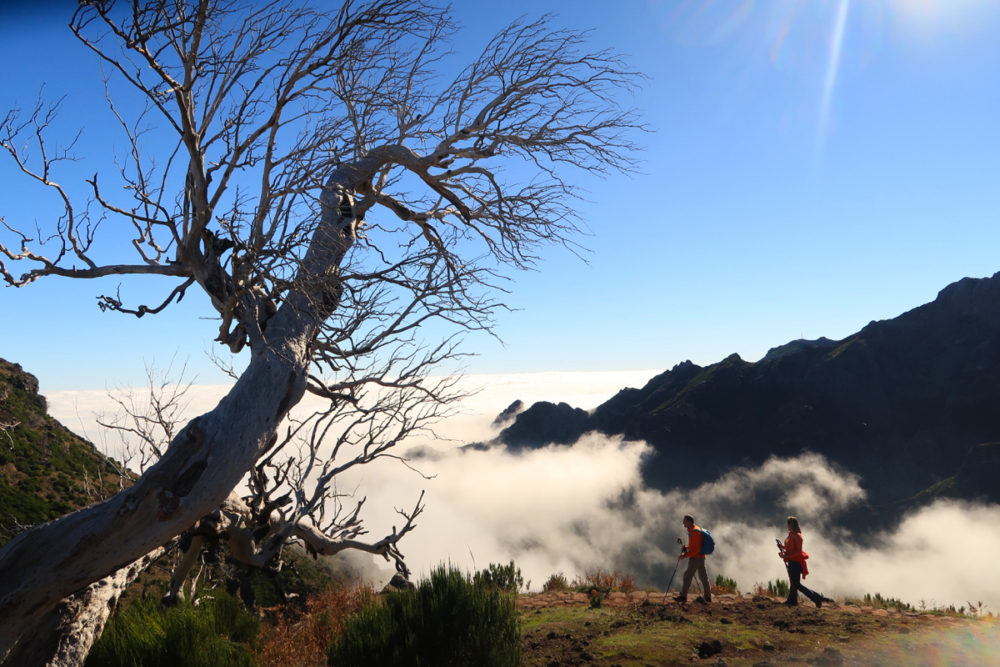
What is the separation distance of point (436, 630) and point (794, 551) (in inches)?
278

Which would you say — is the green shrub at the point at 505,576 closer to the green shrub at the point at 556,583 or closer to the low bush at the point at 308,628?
the green shrub at the point at 556,583

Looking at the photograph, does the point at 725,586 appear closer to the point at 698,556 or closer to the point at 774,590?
the point at 774,590

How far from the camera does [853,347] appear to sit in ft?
431

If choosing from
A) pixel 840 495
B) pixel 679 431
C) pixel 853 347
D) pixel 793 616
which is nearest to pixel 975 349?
pixel 853 347

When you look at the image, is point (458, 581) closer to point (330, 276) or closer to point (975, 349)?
point (330, 276)

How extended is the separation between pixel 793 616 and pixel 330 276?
7.79 metres

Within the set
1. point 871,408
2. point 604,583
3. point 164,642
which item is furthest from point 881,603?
point 871,408

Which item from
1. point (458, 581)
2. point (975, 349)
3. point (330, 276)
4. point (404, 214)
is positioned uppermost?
point (975, 349)

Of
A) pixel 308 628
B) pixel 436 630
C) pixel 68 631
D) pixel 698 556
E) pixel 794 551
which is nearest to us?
pixel 68 631

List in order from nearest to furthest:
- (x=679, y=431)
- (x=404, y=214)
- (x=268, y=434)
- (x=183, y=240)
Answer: (x=268, y=434) < (x=183, y=240) < (x=404, y=214) < (x=679, y=431)

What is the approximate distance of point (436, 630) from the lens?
5090 mm

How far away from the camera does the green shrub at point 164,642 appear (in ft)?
16.5

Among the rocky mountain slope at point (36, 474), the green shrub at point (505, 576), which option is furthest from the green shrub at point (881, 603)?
the rocky mountain slope at point (36, 474)

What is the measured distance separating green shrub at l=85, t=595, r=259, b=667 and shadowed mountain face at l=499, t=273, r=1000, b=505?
432 ft
